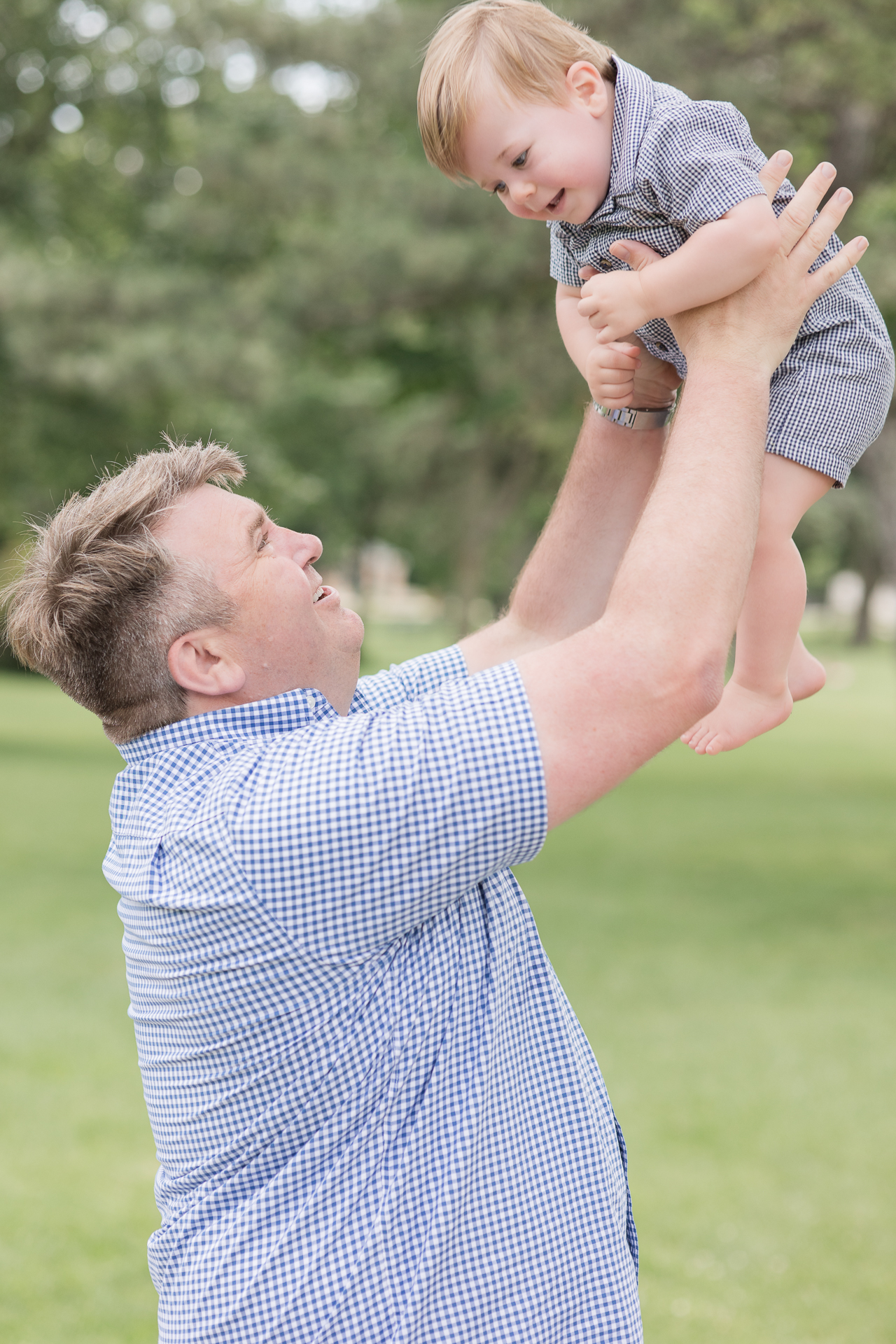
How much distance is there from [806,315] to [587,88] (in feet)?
1.54

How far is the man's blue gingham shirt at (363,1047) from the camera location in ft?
4.70

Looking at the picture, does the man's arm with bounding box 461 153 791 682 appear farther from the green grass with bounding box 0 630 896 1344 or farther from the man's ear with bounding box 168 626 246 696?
the green grass with bounding box 0 630 896 1344

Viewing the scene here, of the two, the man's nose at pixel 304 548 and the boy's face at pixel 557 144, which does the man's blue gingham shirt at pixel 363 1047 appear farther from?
the boy's face at pixel 557 144

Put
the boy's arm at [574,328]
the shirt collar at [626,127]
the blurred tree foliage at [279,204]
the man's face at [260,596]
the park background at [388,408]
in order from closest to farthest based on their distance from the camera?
the man's face at [260,596] < the shirt collar at [626,127] < the boy's arm at [574,328] < the park background at [388,408] < the blurred tree foliage at [279,204]

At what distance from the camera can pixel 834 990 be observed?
8.15m

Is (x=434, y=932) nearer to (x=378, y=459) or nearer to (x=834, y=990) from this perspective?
(x=834, y=990)

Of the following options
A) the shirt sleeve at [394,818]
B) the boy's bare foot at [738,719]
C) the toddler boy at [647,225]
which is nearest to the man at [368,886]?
the shirt sleeve at [394,818]

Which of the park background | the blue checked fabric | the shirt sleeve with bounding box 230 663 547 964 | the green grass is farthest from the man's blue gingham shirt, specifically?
the green grass

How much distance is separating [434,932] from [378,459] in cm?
2533

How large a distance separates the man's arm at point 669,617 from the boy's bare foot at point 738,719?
1.65ft

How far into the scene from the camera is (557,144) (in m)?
1.85

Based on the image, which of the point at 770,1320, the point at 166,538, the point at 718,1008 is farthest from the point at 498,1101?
the point at 718,1008

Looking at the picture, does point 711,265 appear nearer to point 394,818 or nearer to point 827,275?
point 827,275

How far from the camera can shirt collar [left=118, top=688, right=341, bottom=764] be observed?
1.64 m
